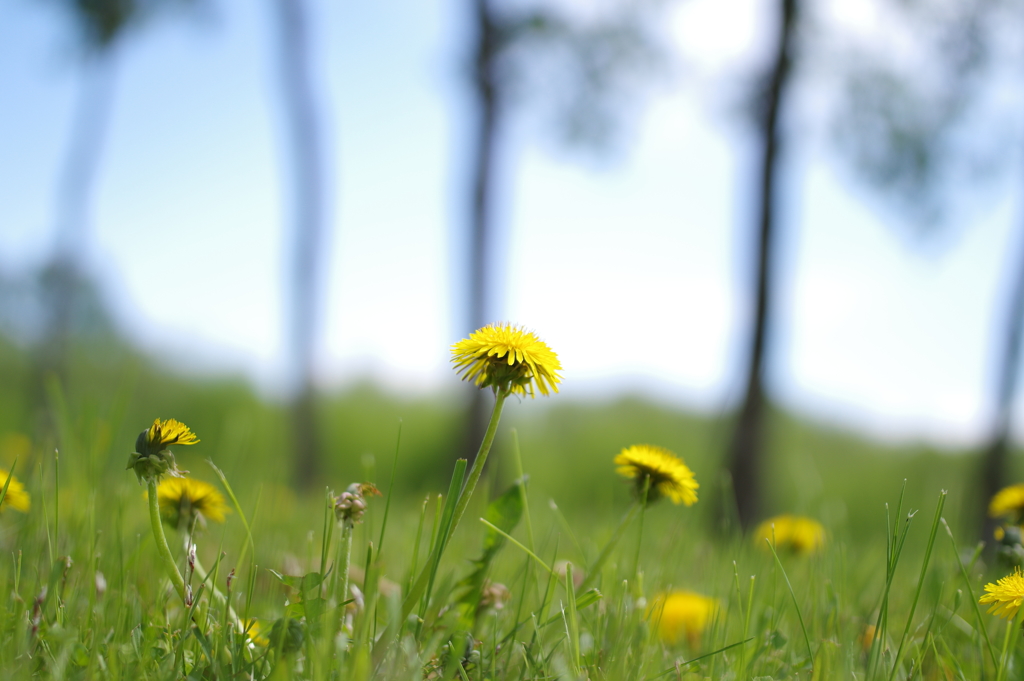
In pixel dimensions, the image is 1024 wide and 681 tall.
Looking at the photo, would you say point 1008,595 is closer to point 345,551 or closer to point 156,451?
point 345,551

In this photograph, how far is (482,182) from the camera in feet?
19.9

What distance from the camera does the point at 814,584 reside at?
1241 mm

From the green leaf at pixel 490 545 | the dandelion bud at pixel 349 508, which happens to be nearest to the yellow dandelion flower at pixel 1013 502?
the green leaf at pixel 490 545

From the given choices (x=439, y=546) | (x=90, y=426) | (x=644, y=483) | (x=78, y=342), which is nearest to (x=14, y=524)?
(x=90, y=426)

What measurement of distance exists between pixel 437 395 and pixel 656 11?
6414mm

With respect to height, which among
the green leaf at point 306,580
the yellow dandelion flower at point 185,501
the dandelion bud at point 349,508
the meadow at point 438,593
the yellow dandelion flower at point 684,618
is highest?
the dandelion bud at point 349,508

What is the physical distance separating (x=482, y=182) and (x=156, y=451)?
5422 millimetres

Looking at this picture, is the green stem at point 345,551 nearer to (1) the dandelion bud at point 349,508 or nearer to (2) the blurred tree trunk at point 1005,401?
(1) the dandelion bud at point 349,508

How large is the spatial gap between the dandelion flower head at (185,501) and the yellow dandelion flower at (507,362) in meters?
0.54

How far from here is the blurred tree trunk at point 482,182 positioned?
19.6ft

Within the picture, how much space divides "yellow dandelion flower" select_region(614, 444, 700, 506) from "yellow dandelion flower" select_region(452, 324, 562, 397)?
0.79ft

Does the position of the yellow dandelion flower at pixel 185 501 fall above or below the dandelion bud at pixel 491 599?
above

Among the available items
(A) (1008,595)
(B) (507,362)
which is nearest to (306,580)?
(B) (507,362)

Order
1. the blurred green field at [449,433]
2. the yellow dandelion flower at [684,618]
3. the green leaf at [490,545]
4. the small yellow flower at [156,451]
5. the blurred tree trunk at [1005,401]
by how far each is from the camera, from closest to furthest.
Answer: the small yellow flower at [156,451] < the green leaf at [490,545] < the yellow dandelion flower at [684,618] < the blurred tree trunk at [1005,401] < the blurred green field at [449,433]
